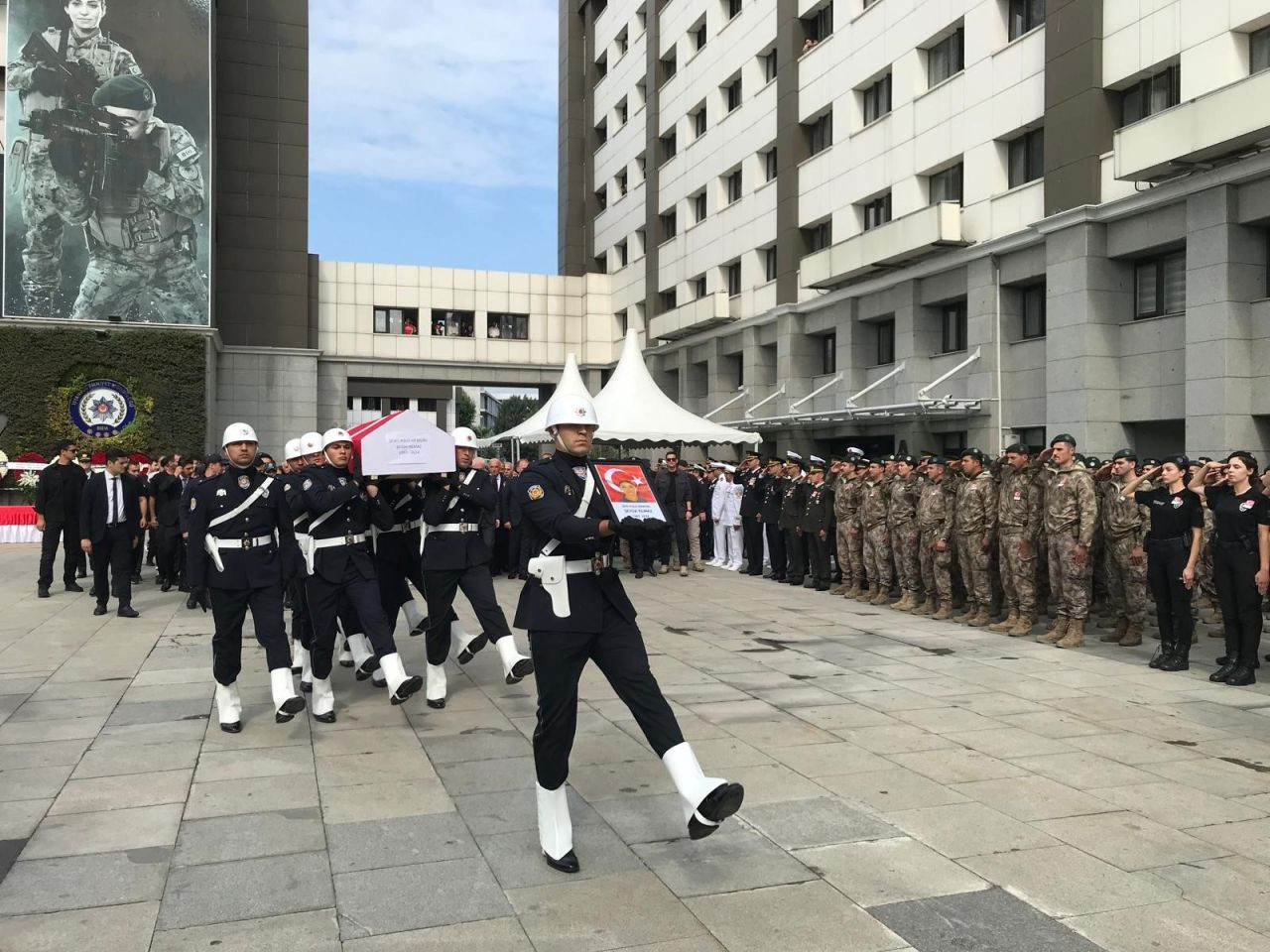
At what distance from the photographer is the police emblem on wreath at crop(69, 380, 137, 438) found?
3284cm

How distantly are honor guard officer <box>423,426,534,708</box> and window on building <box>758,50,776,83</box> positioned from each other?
27.1 metres

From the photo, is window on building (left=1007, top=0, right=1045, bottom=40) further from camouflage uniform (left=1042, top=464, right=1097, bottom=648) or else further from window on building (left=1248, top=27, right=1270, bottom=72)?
camouflage uniform (left=1042, top=464, right=1097, bottom=648)

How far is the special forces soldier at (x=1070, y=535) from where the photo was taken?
412 inches

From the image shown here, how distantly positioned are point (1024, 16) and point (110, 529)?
64.4 feet

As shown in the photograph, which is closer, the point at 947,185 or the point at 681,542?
the point at 681,542

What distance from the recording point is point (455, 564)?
788 centimetres

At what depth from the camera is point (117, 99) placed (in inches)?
1265

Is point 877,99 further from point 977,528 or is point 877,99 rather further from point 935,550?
point 977,528

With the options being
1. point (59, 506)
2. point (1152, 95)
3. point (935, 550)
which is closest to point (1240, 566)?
point (935, 550)

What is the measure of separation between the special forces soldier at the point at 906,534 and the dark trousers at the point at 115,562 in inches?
377

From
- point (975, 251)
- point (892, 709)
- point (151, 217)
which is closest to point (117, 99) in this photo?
point (151, 217)

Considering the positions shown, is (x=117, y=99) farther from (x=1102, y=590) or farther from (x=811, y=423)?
(x=1102, y=590)

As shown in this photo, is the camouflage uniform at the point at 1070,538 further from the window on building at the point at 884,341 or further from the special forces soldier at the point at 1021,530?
the window on building at the point at 884,341

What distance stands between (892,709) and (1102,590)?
576 cm
